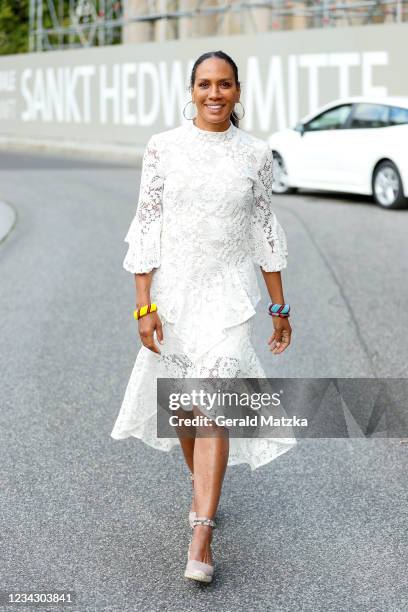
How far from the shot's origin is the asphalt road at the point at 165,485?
3.87 meters

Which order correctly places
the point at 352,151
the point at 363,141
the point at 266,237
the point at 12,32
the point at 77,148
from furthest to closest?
the point at 12,32 < the point at 77,148 < the point at 352,151 < the point at 363,141 < the point at 266,237

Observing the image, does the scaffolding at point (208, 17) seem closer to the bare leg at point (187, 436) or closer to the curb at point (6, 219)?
the curb at point (6, 219)

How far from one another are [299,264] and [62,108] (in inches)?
1018

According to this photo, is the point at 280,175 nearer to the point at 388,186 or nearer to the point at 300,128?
the point at 300,128

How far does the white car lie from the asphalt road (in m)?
6.02

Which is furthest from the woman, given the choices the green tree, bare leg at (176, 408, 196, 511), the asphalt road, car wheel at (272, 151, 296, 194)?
the green tree

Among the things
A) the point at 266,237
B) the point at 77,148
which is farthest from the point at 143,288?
the point at 77,148

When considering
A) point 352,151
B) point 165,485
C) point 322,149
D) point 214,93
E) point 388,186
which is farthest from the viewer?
point 322,149

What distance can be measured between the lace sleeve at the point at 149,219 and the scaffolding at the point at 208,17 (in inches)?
800

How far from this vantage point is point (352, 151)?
55.6 ft

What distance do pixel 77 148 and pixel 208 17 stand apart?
633 cm

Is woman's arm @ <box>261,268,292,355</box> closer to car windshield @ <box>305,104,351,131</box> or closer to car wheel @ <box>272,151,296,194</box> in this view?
car windshield @ <box>305,104,351,131</box>

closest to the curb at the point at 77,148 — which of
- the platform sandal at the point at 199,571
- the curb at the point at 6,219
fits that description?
the curb at the point at 6,219

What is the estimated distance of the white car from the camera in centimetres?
1605
